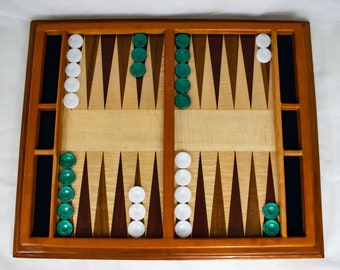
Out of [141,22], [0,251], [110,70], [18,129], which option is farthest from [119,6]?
[0,251]

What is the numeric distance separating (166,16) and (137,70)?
0.25m

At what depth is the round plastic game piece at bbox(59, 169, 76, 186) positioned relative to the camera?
1311 mm

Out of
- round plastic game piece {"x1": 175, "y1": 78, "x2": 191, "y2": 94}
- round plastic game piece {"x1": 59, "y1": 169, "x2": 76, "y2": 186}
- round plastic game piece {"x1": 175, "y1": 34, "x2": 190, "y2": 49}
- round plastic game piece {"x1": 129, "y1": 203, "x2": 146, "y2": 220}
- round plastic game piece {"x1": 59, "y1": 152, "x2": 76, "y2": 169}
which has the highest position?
round plastic game piece {"x1": 175, "y1": 34, "x2": 190, "y2": 49}

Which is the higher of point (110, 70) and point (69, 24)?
point (69, 24)

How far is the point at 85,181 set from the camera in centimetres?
133

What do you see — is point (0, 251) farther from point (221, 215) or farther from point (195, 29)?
point (195, 29)

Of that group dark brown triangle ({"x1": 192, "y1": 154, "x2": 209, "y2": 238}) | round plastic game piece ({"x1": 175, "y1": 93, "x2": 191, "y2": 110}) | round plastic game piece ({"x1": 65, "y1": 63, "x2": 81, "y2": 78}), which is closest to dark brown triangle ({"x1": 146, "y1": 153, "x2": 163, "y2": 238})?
dark brown triangle ({"x1": 192, "y1": 154, "x2": 209, "y2": 238})

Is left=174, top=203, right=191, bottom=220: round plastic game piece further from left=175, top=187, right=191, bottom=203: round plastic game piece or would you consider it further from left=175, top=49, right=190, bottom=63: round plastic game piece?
left=175, top=49, right=190, bottom=63: round plastic game piece

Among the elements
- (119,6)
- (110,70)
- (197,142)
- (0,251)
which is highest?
(119,6)

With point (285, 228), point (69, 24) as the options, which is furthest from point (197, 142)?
point (69, 24)

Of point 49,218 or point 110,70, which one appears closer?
point 49,218

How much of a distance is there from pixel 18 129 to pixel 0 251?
422 mm

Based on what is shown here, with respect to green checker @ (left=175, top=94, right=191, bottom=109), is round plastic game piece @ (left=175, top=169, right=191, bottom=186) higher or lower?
lower

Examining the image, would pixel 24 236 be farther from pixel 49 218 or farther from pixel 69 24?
pixel 69 24
